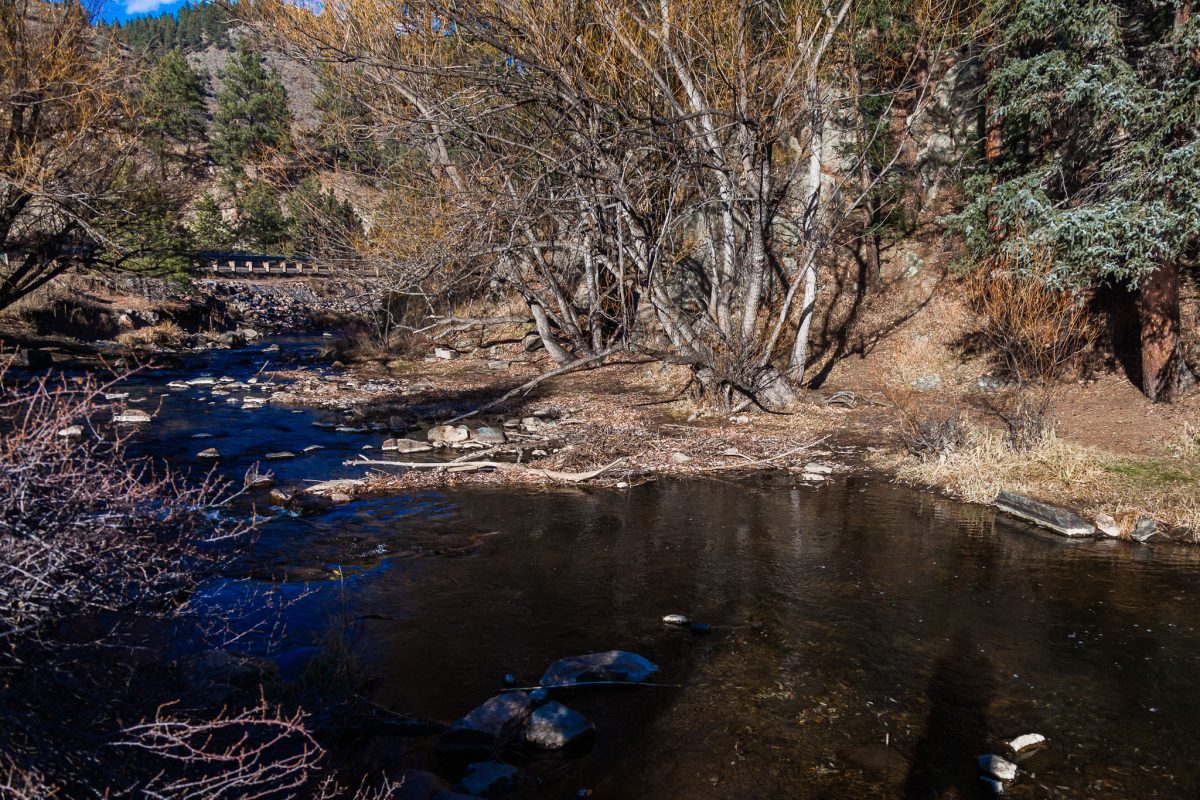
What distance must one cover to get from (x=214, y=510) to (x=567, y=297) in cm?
A: 1549

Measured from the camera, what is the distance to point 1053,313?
12.4 metres

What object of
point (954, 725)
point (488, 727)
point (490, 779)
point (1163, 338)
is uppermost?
point (1163, 338)

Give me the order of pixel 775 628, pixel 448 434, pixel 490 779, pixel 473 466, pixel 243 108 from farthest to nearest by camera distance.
A: pixel 243 108, pixel 448 434, pixel 473 466, pixel 775 628, pixel 490 779

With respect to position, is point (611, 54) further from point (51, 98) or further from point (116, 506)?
point (116, 506)

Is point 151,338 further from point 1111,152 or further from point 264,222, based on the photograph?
point 1111,152

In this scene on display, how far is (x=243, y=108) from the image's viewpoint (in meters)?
57.7

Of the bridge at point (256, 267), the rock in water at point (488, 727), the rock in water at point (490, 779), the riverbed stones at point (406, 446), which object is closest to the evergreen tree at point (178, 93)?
the bridge at point (256, 267)

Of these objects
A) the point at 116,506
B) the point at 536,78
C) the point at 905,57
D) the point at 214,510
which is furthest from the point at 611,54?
the point at 116,506

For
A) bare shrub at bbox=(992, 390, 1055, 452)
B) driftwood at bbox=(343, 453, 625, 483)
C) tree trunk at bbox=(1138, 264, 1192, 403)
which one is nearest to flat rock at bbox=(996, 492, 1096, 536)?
bare shrub at bbox=(992, 390, 1055, 452)

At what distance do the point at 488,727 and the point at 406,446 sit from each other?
9.46 metres

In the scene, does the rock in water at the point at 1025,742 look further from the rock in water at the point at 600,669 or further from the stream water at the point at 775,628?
the rock in water at the point at 600,669

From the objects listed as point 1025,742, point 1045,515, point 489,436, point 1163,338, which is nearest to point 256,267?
point 489,436

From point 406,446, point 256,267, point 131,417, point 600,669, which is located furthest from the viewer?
point 256,267

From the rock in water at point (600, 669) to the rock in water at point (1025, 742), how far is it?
105 inches
